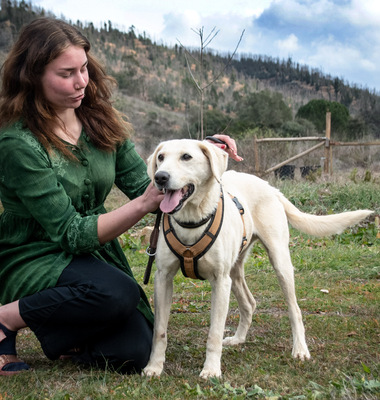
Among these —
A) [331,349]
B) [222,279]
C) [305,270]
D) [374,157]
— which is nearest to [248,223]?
[222,279]

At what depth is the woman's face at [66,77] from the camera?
2896 mm

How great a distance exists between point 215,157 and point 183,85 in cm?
4767

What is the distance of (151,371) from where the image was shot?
2.98m

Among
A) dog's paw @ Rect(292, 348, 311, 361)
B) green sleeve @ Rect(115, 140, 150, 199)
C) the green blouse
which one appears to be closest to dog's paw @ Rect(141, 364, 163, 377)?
the green blouse

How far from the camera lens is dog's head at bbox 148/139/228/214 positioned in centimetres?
276

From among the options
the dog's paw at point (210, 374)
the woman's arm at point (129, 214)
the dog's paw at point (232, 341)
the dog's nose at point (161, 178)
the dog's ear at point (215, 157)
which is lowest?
the dog's paw at point (232, 341)

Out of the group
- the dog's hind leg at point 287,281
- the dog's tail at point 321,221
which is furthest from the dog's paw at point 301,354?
the dog's tail at point 321,221

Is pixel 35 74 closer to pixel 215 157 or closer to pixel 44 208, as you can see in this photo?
pixel 44 208

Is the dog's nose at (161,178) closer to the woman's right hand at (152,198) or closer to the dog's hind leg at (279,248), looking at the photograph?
the woman's right hand at (152,198)

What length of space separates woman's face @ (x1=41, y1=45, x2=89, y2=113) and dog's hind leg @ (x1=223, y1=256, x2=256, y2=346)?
5.83 feet

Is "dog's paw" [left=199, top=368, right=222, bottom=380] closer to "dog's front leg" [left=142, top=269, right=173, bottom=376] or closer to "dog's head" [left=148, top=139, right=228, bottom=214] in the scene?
"dog's front leg" [left=142, top=269, right=173, bottom=376]

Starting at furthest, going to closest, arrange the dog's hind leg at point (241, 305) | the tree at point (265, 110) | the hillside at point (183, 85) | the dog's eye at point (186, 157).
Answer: the hillside at point (183, 85) → the tree at point (265, 110) → the dog's hind leg at point (241, 305) → the dog's eye at point (186, 157)

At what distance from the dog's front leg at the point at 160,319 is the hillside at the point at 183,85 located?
25843mm

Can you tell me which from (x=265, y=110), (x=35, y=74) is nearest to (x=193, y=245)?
(x=35, y=74)
